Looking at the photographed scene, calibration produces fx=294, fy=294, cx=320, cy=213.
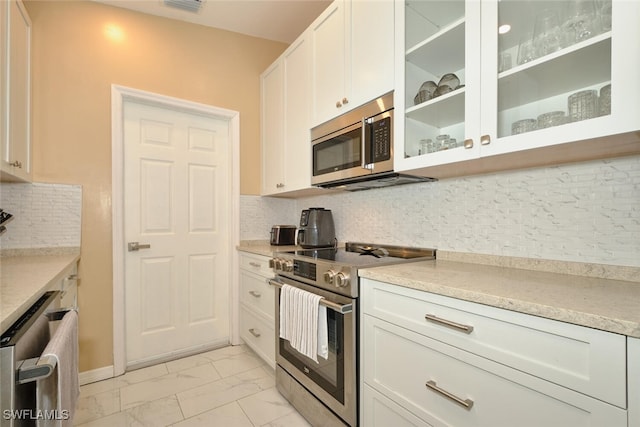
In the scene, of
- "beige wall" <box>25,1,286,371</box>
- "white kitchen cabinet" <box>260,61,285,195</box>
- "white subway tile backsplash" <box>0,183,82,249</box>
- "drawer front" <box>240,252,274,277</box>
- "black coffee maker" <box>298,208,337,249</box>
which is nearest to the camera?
"white subway tile backsplash" <box>0,183,82,249</box>

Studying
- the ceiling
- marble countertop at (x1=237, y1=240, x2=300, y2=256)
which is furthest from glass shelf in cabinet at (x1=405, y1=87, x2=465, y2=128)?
the ceiling

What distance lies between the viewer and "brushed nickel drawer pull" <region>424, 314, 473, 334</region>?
3.00 feet

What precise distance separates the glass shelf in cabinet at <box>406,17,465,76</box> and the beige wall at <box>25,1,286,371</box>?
1.97m

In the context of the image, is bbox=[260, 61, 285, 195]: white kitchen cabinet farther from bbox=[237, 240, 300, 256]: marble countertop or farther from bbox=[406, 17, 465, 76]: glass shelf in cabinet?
bbox=[406, 17, 465, 76]: glass shelf in cabinet

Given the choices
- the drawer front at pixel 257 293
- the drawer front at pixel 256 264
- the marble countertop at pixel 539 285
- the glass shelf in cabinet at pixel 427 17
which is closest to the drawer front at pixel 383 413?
the marble countertop at pixel 539 285

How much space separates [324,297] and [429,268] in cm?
52

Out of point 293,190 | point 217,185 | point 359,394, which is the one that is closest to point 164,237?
point 217,185

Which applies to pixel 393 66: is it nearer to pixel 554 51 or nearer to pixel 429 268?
pixel 554 51

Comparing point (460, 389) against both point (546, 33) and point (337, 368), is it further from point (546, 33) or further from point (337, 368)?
point (546, 33)

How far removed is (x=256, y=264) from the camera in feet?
7.63

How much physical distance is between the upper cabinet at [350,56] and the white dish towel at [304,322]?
44.5 inches

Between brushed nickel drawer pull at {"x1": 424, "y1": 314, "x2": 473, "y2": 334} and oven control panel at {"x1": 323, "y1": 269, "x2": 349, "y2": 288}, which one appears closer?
brushed nickel drawer pull at {"x1": 424, "y1": 314, "x2": 473, "y2": 334}

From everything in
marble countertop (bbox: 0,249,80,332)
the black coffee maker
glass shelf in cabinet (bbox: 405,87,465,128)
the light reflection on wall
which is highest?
the light reflection on wall

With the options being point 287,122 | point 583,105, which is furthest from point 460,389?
point 287,122
